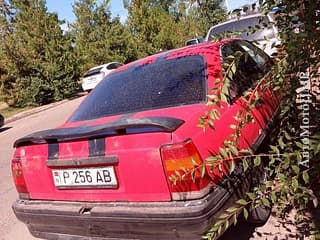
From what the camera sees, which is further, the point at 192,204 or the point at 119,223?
the point at 119,223

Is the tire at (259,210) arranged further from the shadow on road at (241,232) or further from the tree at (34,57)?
the tree at (34,57)

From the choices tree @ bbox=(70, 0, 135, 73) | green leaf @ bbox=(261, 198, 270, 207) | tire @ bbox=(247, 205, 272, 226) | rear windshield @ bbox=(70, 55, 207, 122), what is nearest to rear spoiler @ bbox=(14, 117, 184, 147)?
rear windshield @ bbox=(70, 55, 207, 122)

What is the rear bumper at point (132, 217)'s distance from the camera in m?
2.47

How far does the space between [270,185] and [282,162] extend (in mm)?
152

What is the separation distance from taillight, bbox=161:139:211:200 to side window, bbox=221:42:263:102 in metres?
0.82

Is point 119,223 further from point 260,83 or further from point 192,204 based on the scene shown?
point 260,83

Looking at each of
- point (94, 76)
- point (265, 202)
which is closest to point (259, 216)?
point (265, 202)

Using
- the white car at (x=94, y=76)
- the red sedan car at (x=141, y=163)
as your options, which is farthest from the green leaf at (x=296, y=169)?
the white car at (x=94, y=76)

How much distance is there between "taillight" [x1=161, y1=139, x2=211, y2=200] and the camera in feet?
8.16

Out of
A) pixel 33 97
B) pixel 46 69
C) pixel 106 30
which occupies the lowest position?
pixel 33 97

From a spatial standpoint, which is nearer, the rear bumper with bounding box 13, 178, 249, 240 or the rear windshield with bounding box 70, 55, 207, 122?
the rear bumper with bounding box 13, 178, 249, 240

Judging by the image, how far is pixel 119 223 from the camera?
104 inches

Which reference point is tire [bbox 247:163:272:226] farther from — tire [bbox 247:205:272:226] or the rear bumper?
the rear bumper

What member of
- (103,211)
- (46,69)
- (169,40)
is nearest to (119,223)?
(103,211)
